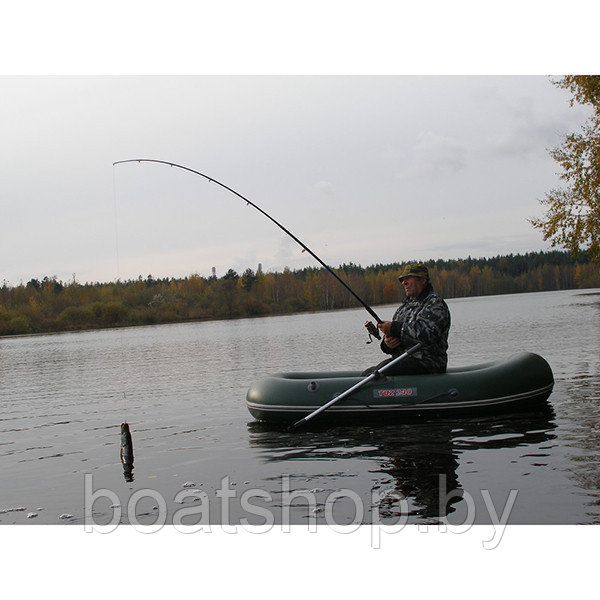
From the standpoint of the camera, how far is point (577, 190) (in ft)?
60.1

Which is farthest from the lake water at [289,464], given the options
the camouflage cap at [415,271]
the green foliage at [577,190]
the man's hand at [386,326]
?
the green foliage at [577,190]

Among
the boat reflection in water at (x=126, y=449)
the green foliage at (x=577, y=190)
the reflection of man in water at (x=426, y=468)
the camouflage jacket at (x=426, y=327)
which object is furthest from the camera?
the green foliage at (x=577, y=190)

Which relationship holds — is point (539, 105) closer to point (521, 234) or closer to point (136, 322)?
point (521, 234)

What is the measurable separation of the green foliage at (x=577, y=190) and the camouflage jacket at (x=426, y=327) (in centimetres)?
1208

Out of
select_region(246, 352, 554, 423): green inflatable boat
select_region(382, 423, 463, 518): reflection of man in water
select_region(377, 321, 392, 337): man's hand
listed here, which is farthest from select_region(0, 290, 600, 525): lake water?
select_region(377, 321, 392, 337): man's hand

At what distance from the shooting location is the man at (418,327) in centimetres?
721

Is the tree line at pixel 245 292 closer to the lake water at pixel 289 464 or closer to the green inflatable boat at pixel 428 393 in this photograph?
the lake water at pixel 289 464

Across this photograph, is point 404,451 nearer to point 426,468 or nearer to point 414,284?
point 426,468

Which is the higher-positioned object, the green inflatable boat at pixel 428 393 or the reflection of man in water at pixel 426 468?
the green inflatable boat at pixel 428 393

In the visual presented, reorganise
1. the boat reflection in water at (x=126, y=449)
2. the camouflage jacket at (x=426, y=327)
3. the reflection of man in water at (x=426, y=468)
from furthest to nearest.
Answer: the camouflage jacket at (x=426, y=327) < the boat reflection in water at (x=126, y=449) < the reflection of man in water at (x=426, y=468)

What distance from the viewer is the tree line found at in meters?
58.6

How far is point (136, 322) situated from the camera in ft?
198

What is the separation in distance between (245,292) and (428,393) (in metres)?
61.3
